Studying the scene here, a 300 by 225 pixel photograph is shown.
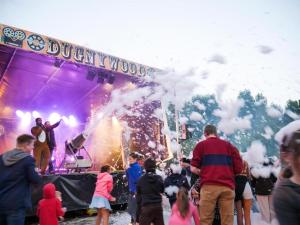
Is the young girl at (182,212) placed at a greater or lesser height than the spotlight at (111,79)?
lesser

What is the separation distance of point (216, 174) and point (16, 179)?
2702 mm

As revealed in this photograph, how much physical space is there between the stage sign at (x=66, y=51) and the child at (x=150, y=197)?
6448mm

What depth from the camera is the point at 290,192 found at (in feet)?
4.56

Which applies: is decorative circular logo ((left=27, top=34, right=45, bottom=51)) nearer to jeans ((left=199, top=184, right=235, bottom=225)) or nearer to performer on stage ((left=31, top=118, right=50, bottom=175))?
performer on stage ((left=31, top=118, right=50, bottom=175))

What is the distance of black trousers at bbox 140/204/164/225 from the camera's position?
16.1 ft

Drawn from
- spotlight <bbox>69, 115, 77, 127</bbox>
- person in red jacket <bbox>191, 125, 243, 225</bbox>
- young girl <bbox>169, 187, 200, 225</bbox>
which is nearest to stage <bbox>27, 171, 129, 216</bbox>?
young girl <bbox>169, 187, 200, 225</bbox>

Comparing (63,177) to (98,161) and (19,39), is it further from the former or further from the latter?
(98,161)

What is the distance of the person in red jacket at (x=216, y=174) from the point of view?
14.7ft

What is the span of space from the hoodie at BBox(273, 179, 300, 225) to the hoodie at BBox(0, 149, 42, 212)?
3.25 meters

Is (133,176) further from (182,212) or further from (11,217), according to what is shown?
(11,217)

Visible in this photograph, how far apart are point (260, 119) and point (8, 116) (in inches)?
471

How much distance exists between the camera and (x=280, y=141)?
1.59 meters

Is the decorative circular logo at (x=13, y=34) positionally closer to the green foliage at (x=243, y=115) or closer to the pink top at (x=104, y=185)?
the pink top at (x=104, y=185)

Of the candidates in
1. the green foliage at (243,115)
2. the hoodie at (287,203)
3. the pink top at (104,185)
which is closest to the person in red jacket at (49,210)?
the pink top at (104,185)
